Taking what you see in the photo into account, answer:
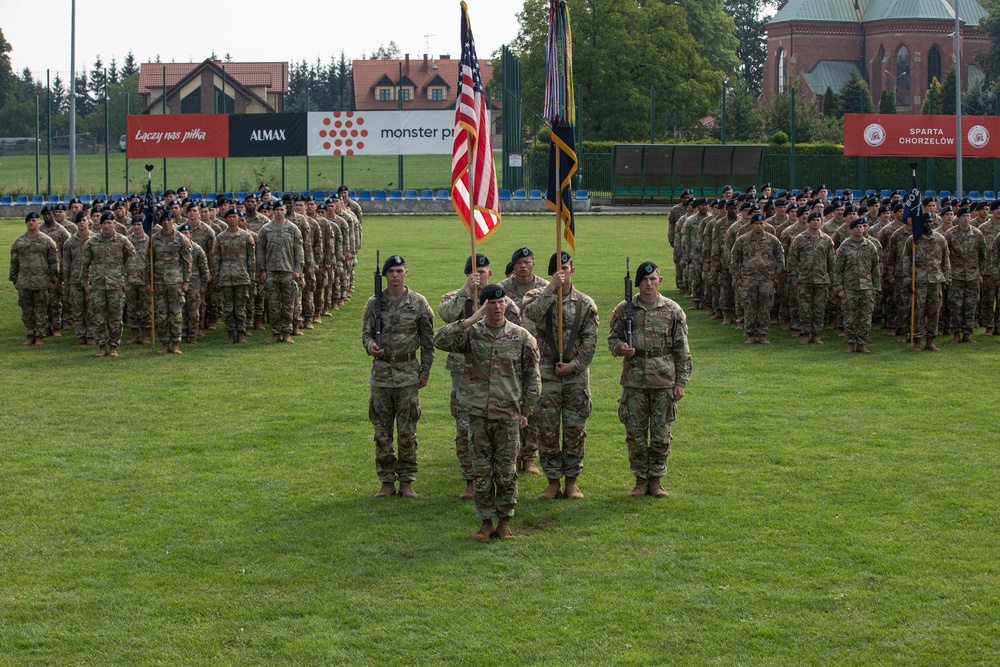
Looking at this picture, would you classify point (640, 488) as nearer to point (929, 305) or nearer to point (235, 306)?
point (929, 305)

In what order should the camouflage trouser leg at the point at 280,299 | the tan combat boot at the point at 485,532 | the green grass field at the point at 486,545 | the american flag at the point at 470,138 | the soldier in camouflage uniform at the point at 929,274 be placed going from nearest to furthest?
the green grass field at the point at 486,545, the tan combat boot at the point at 485,532, the american flag at the point at 470,138, the soldier in camouflage uniform at the point at 929,274, the camouflage trouser leg at the point at 280,299

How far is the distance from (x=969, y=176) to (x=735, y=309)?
3864 cm

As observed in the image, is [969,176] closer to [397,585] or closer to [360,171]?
[360,171]

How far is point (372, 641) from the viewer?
24.2ft

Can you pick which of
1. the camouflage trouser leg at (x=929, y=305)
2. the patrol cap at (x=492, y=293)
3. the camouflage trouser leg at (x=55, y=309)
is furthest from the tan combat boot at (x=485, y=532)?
the camouflage trouser leg at (x=55, y=309)

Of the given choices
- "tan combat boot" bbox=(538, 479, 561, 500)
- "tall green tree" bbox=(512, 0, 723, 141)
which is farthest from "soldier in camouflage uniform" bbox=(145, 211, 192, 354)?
"tall green tree" bbox=(512, 0, 723, 141)

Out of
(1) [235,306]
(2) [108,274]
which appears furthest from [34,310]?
(1) [235,306]

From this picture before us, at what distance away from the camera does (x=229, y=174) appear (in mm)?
68625

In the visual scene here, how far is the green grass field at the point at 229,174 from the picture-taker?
6053 cm

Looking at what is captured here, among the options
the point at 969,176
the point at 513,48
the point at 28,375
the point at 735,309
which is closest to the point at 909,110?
the point at 513,48

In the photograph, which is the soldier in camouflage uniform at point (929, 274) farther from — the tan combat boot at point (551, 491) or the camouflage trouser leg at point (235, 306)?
the camouflage trouser leg at point (235, 306)

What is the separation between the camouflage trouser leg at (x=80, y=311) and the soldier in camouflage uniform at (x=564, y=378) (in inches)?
444

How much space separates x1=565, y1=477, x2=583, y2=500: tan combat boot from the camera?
1050 centimetres

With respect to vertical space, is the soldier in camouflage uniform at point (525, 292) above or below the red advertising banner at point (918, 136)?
below
